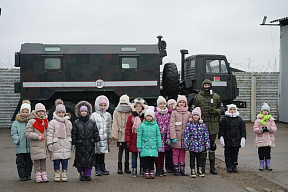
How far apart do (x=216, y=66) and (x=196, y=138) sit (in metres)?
7.61

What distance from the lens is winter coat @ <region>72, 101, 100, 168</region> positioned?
698 cm

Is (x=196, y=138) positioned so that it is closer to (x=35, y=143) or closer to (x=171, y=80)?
(x=35, y=143)

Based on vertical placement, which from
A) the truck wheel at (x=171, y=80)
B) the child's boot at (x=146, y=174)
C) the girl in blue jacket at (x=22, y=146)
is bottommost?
the child's boot at (x=146, y=174)

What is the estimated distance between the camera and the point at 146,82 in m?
14.3

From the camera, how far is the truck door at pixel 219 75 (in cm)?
1457

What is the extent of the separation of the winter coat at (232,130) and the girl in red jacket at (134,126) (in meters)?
1.64

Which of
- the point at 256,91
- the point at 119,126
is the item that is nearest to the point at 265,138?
the point at 119,126

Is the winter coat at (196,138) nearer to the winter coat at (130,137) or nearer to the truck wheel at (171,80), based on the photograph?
the winter coat at (130,137)

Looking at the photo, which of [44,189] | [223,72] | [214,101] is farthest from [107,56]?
[44,189]

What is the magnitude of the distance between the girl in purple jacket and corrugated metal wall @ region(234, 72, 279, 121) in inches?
450

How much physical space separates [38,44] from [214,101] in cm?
811

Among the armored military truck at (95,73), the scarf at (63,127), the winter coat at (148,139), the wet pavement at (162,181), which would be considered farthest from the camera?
the armored military truck at (95,73)

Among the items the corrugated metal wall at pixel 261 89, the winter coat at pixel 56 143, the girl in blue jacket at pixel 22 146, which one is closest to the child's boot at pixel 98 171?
the winter coat at pixel 56 143

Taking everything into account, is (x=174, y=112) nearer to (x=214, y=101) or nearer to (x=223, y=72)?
(x=214, y=101)
